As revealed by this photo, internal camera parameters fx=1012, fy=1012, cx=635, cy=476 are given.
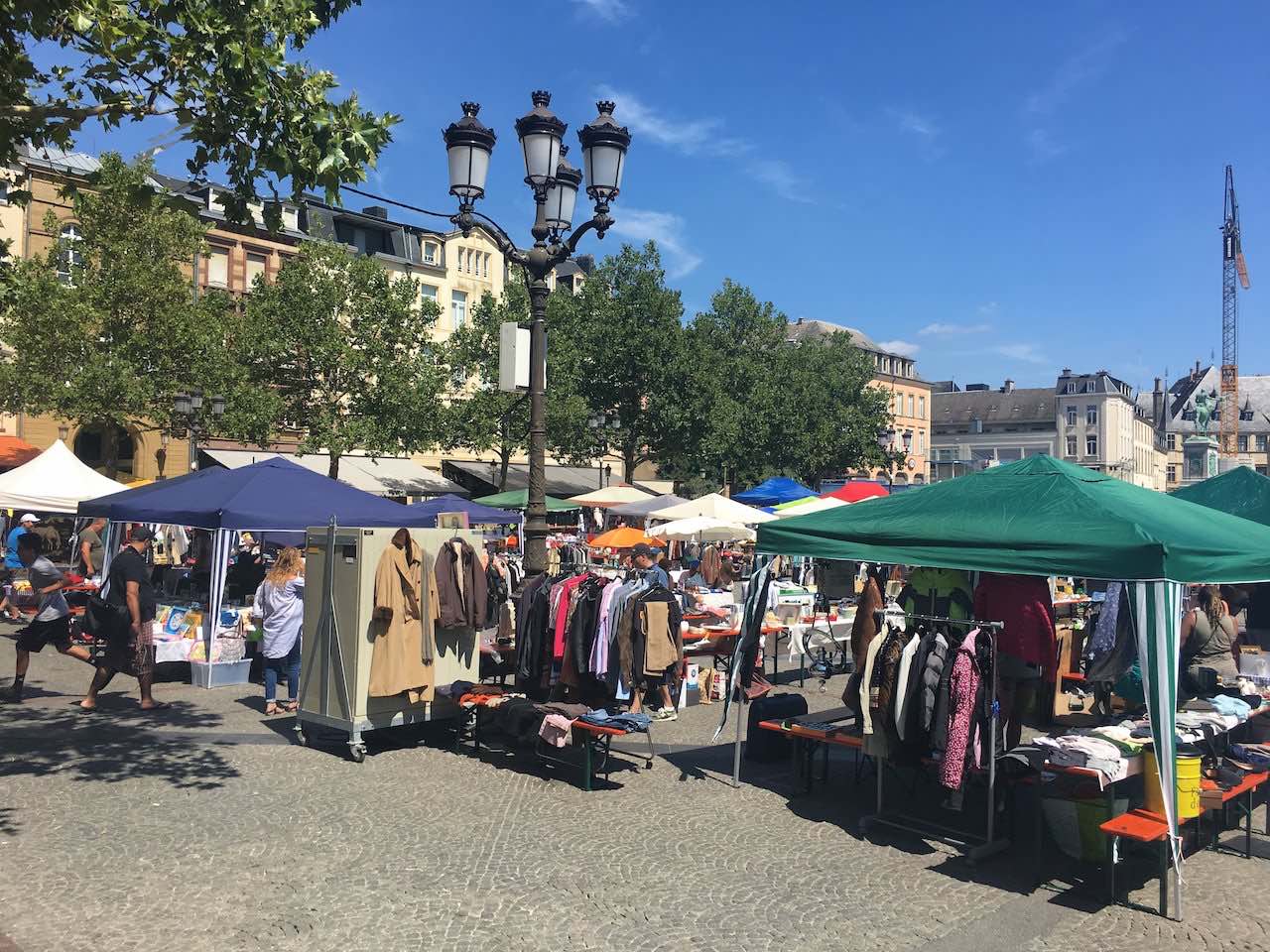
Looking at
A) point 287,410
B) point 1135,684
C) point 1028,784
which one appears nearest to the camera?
point 1028,784

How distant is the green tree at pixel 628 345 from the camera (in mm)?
44500


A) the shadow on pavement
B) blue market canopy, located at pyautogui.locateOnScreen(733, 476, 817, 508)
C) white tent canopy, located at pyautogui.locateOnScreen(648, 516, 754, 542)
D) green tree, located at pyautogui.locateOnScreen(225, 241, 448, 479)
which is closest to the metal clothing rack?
the shadow on pavement

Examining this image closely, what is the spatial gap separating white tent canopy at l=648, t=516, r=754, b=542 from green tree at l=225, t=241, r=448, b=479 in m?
15.3

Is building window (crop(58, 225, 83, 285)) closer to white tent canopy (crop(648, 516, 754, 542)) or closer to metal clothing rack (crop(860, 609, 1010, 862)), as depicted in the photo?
white tent canopy (crop(648, 516, 754, 542))

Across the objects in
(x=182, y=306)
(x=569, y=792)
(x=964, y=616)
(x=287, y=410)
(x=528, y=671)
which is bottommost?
(x=569, y=792)

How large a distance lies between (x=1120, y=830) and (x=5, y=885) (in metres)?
6.46

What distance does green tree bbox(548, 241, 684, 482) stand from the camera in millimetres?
44500

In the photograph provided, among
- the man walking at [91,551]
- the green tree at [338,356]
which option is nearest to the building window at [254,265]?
the green tree at [338,356]

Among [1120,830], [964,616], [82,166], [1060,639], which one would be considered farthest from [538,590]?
[82,166]

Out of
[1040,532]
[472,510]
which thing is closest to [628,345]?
[472,510]

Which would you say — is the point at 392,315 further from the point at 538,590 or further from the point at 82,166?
the point at 538,590

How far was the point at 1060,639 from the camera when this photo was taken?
39.8 ft

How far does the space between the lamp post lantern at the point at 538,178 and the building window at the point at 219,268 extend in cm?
3183

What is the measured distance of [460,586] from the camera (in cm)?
948
